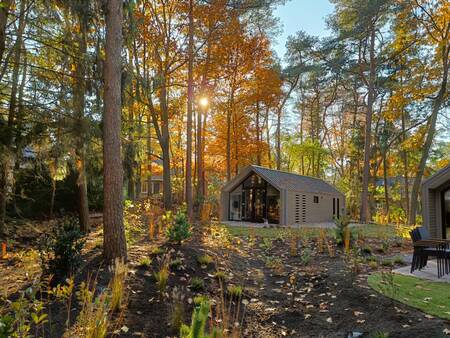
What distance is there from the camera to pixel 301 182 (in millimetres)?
17703

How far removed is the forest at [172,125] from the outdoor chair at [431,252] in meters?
0.64

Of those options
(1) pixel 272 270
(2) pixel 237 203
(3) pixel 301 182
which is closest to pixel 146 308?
(1) pixel 272 270

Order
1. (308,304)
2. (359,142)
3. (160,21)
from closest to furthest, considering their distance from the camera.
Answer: (308,304)
(160,21)
(359,142)

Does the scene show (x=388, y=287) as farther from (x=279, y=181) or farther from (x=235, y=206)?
(x=235, y=206)

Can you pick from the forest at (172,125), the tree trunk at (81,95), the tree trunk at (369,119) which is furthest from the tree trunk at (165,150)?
the tree trunk at (369,119)

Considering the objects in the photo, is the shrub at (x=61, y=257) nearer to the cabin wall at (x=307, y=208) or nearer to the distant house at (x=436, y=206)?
the distant house at (x=436, y=206)

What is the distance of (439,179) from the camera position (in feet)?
26.5

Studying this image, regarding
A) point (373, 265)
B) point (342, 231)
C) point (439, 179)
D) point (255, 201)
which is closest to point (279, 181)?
point (255, 201)

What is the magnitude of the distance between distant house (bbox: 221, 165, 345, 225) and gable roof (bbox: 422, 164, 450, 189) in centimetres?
708

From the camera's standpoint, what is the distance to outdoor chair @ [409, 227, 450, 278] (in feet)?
18.0

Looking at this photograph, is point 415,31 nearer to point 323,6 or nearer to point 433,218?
point 323,6

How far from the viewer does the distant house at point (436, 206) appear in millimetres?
8250

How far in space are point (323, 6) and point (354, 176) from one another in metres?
13.2

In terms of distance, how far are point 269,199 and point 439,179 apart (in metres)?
8.61
